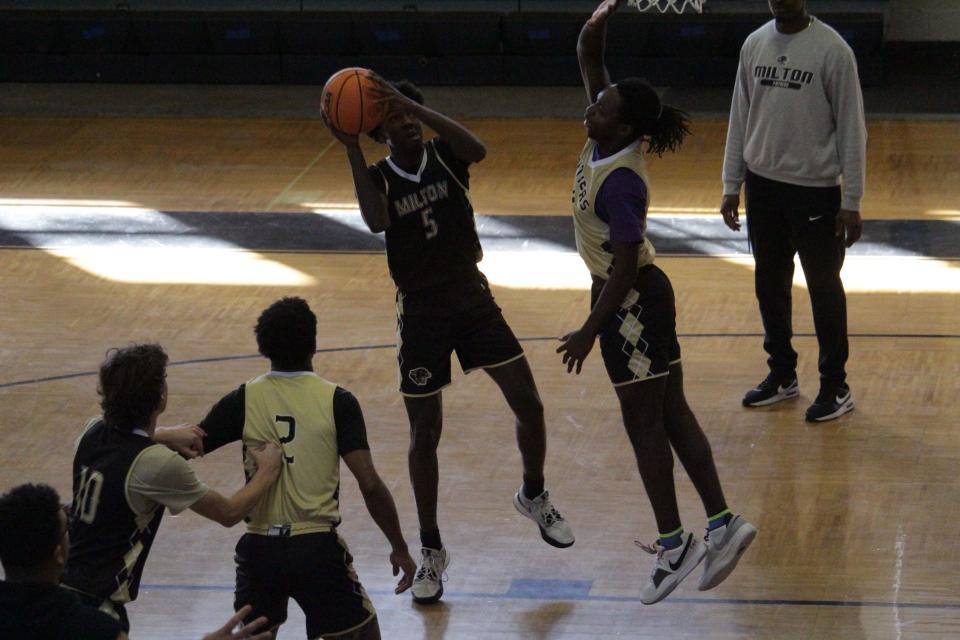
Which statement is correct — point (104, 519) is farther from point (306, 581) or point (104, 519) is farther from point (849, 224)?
point (849, 224)

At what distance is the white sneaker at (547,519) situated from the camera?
5320 mm

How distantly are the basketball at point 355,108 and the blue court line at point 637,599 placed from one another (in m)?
1.62

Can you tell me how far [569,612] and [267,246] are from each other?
16.9ft

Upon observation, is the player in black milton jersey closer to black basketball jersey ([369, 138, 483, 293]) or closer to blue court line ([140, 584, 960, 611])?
black basketball jersey ([369, 138, 483, 293])

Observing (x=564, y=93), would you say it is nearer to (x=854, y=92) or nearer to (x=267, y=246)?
(x=267, y=246)

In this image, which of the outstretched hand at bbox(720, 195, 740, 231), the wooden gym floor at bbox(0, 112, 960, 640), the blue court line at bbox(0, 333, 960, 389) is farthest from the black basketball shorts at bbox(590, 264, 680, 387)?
the blue court line at bbox(0, 333, 960, 389)

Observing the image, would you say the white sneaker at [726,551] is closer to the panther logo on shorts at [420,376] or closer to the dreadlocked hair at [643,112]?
the panther logo on shorts at [420,376]

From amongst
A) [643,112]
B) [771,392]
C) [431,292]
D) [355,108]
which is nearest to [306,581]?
[431,292]

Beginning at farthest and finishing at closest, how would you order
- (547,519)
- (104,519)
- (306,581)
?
(547,519) → (306,581) → (104,519)

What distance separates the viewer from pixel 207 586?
5176 mm

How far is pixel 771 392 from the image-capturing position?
6766 millimetres

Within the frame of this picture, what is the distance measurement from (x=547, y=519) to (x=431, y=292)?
97cm

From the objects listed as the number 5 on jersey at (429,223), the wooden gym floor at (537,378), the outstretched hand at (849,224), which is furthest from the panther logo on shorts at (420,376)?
the outstretched hand at (849,224)

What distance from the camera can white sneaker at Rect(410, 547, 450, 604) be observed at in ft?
16.4
